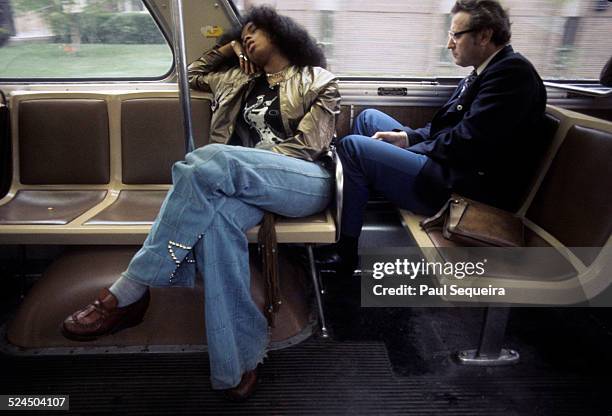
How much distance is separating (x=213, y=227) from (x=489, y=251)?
1137 millimetres

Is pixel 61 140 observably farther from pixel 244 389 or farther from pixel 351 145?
pixel 244 389

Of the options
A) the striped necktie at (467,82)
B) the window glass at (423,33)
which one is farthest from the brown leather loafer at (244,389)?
the window glass at (423,33)

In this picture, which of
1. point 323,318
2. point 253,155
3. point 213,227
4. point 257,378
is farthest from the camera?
point 323,318

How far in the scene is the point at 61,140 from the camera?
2.46 meters

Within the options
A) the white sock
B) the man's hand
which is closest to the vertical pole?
the white sock

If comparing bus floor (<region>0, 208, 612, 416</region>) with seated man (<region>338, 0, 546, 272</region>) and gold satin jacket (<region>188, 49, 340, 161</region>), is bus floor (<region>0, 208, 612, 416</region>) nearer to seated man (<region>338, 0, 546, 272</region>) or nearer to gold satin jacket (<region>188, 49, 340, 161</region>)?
seated man (<region>338, 0, 546, 272</region>)

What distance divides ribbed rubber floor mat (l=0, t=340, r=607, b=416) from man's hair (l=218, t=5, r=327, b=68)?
1476 mm

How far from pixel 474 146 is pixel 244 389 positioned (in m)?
1.45

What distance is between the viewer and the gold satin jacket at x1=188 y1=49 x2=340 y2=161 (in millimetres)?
2002

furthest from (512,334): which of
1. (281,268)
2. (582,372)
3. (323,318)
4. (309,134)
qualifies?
(309,134)

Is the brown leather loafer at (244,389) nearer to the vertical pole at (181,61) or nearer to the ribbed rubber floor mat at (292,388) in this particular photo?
the ribbed rubber floor mat at (292,388)

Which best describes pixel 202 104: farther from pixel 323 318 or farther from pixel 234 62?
pixel 323 318

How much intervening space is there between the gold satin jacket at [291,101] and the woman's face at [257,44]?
4.3 inches

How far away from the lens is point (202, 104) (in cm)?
247
